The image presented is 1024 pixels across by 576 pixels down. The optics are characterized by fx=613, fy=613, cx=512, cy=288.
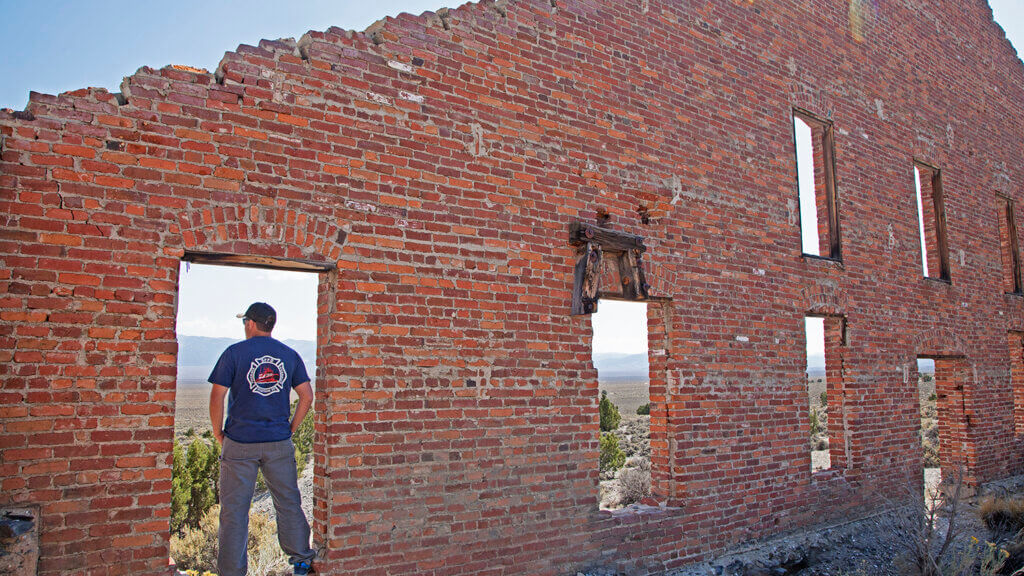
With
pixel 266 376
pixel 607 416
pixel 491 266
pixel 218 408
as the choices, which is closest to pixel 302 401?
pixel 266 376

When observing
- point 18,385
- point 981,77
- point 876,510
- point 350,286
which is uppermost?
point 981,77

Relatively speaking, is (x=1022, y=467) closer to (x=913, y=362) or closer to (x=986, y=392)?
(x=986, y=392)

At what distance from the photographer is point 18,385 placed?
3309mm

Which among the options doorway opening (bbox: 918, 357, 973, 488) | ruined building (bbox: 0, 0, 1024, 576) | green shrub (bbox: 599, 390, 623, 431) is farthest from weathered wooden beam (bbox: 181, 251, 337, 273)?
green shrub (bbox: 599, 390, 623, 431)

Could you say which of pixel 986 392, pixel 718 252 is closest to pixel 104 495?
pixel 718 252

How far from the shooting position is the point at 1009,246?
11172 mm

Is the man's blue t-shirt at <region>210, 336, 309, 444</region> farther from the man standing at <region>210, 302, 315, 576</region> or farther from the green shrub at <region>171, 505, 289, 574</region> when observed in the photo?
the green shrub at <region>171, 505, 289, 574</region>

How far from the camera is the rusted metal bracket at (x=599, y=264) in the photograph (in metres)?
5.34

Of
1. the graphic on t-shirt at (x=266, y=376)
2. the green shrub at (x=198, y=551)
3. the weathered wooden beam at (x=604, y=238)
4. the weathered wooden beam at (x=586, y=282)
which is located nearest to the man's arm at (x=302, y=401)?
the graphic on t-shirt at (x=266, y=376)

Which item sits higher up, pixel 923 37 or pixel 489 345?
pixel 923 37

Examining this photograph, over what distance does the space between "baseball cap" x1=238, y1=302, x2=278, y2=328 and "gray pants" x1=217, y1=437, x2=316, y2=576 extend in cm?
76

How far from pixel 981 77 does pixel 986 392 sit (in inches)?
217

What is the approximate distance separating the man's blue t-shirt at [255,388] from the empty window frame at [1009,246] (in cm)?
1259

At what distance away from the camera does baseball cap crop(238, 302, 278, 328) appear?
402 cm
